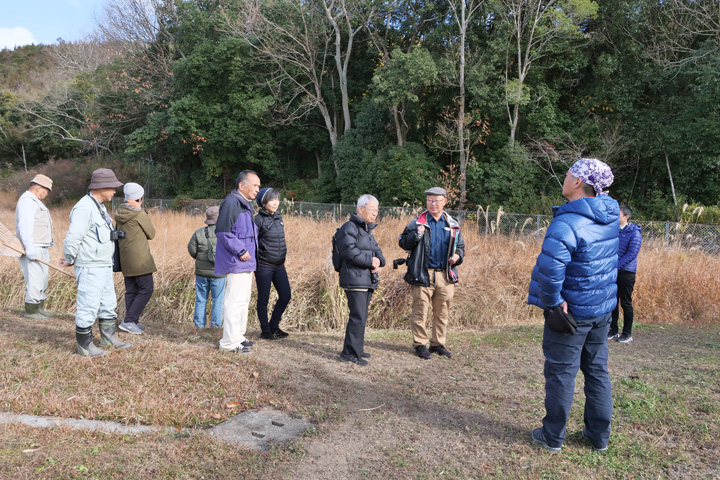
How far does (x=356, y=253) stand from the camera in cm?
497

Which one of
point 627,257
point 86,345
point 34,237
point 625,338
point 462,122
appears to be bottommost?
point 625,338

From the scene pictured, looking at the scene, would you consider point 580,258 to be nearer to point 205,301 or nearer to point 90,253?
point 90,253

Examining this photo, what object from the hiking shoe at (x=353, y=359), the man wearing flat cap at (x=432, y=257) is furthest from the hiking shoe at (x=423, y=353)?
the hiking shoe at (x=353, y=359)

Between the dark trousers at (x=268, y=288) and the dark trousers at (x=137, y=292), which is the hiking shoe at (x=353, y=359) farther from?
the dark trousers at (x=137, y=292)

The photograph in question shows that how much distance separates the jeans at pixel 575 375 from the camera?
329 cm

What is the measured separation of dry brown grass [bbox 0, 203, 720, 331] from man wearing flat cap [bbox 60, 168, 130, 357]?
2.27 metres

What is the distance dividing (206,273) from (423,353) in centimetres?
308

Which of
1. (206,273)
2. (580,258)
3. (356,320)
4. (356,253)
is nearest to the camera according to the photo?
(580,258)

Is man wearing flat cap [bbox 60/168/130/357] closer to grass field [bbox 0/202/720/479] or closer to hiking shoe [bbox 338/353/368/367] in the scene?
grass field [bbox 0/202/720/479]

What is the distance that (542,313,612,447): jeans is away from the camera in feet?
10.8

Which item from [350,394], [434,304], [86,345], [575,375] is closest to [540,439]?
[575,375]

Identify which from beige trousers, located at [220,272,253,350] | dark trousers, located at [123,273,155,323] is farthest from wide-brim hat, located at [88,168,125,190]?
beige trousers, located at [220,272,253,350]

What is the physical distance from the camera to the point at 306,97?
26.2 meters

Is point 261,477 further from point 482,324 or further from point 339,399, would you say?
point 482,324
